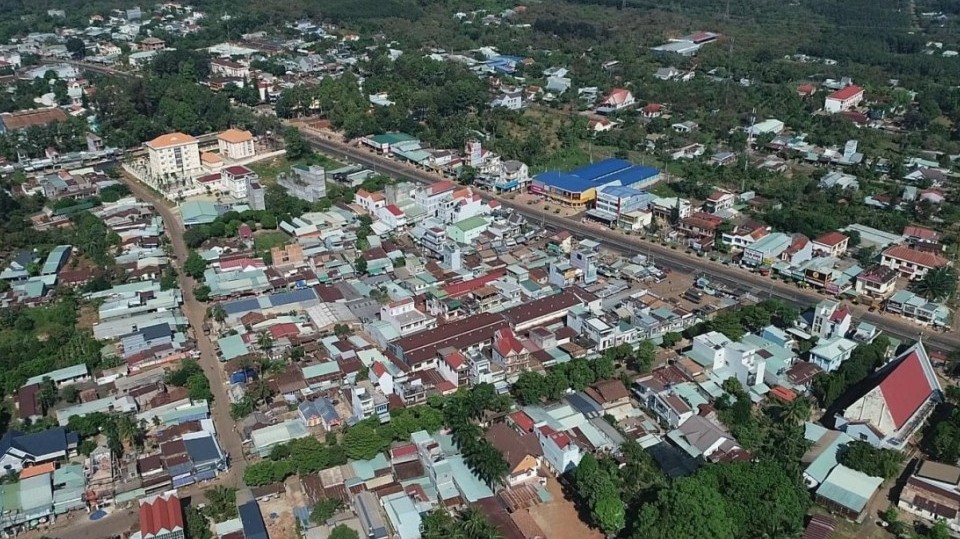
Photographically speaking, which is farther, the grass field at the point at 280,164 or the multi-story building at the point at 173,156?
the grass field at the point at 280,164

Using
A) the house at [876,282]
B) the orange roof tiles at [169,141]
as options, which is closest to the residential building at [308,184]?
the orange roof tiles at [169,141]

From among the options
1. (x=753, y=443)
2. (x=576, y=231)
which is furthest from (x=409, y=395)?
(x=576, y=231)

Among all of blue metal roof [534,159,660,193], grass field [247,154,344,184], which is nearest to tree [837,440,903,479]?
blue metal roof [534,159,660,193]

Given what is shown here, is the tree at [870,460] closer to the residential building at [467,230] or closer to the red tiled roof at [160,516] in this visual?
the red tiled roof at [160,516]

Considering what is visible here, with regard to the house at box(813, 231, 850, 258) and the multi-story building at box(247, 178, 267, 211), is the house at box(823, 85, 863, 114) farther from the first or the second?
the multi-story building at box(247, 178, 267, 211)

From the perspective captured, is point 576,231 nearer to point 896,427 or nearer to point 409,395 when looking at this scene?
point 409,395

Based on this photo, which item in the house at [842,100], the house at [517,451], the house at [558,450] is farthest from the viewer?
the house at [842,100]

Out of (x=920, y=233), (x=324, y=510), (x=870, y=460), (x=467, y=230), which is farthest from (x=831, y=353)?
(x=324, y=510)
